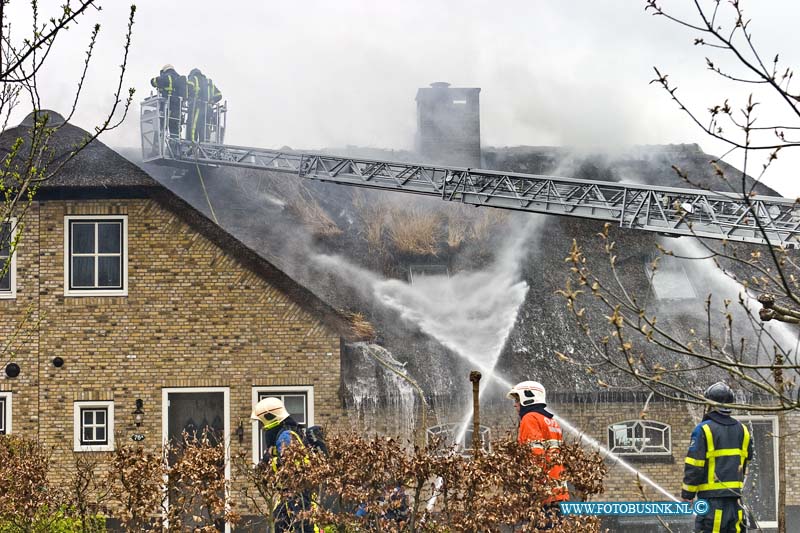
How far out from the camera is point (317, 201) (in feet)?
65.2

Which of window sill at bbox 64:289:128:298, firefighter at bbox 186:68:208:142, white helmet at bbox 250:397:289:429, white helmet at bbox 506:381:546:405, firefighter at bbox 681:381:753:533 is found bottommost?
firefighter at bbox 681:381:753:533

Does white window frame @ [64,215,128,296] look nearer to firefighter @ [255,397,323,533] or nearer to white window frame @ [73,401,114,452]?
white window frame @ [73,401,114,452]

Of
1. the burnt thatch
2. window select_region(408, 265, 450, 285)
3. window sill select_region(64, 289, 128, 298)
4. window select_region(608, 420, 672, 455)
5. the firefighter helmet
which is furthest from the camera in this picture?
window select_region(408, 265, 450, 285)

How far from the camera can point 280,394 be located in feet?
49.9

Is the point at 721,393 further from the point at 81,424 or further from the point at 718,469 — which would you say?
the point at 81,424

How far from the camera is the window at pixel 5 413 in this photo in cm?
1494

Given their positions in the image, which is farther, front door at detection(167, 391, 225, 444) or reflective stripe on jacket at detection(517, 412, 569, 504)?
front door at detection(167, 391, 225, 444)

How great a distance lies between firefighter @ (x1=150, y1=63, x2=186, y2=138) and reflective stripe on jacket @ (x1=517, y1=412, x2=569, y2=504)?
13.3 metres

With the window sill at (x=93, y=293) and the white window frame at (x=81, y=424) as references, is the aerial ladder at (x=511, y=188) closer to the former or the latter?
the window sill at (x=93, y=293)

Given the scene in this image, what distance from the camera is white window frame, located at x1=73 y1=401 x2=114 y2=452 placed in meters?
14.8

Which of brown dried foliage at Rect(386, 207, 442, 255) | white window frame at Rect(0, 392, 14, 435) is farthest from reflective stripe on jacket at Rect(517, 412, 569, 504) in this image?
brown dried foliage at Rect(386, 207, 442, 255)

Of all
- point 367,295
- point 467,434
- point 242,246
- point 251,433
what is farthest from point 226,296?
point 467,434

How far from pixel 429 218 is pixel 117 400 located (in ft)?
23.3

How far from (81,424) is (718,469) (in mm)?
10040
